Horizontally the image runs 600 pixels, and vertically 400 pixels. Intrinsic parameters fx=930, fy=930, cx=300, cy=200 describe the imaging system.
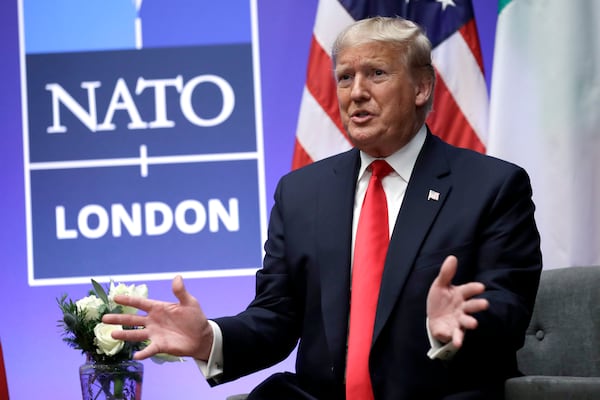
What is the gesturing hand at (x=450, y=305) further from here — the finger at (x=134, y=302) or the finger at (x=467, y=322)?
the finger at (x=134, y=302)

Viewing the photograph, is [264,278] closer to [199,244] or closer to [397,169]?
[397,169]

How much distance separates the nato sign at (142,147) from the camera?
3973 millimetres

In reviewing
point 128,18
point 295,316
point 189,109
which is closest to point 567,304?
point 295,316

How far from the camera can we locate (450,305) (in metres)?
2.00

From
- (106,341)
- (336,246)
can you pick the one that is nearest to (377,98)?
(336,246)

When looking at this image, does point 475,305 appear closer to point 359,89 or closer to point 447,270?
point 447,270

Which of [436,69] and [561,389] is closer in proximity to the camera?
[561,389]

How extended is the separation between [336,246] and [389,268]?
173 millimetres

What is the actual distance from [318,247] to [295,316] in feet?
0.77

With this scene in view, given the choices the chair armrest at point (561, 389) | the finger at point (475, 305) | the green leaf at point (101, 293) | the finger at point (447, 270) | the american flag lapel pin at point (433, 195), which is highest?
the american flag lapel pin at point (433, 195)

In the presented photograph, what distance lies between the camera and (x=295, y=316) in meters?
2.59

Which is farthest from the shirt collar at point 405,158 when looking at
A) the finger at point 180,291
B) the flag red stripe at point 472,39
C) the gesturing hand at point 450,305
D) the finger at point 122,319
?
the flag red stripe at point 472,39

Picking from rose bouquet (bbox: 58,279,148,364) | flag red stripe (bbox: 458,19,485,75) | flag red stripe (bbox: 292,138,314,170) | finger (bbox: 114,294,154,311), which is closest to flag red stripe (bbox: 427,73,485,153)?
flag red stripe (bbox: 458,19,485,75)

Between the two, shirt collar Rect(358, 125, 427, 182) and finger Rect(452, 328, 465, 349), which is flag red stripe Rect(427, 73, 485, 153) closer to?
shirt collar Rect(358, 125, 427, 182)
